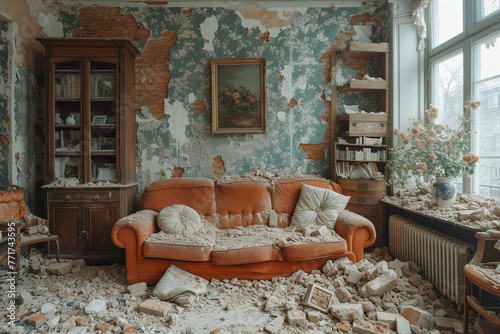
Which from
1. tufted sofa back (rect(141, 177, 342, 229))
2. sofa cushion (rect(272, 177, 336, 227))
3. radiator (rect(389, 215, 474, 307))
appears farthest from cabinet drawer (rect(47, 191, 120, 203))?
radiator (rect(389, 215, 474, 307))

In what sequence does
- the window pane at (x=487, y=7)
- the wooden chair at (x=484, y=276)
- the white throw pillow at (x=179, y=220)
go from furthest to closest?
the white throw pillow at (x=179, y=220), the window pane at (x=487, y=7), the wooden chair at (x=484, y=276)

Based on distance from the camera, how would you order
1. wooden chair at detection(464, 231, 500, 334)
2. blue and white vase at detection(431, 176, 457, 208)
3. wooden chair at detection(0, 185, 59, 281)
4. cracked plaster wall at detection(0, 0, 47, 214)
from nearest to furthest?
wooden chair at detection(464, 231, 500, 334), blue and white vase at detection(431, 176, 457, 208), wooden chair at detection(0, 185, 59, 281), cracked plaster wall at detection(0, 0, 47, 214)

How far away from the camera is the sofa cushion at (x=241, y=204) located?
341cm

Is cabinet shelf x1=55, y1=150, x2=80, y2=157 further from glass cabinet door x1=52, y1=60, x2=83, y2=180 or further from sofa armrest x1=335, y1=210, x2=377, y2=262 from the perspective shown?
sofa armrest x1=335, y1=210, x2=377, y2=262

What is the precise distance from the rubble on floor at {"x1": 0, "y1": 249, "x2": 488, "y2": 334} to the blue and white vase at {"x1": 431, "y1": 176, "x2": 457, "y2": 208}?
678 millimetres

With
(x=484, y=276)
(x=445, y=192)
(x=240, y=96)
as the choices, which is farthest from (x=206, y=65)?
(x=484, y=276)

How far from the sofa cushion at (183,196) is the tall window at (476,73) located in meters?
2.62

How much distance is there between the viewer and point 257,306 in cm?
236

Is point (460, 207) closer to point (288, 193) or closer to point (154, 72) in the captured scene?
point (288, 193)

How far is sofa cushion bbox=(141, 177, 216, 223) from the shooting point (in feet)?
11.1

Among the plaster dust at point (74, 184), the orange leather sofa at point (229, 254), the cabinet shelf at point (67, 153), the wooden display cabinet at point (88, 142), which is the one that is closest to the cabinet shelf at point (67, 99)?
the wooden display cabinet at point (88, 142)

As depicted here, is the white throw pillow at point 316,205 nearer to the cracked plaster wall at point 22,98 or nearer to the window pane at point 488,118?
the window pane at point 488,118

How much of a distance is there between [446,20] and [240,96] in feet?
7.90

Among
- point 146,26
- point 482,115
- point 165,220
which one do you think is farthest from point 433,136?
point 146,26
